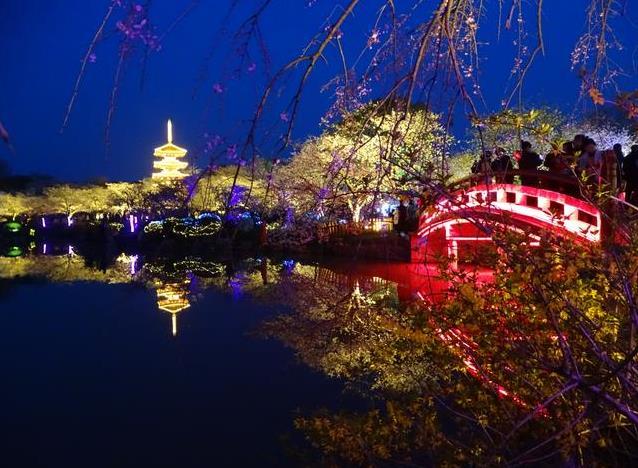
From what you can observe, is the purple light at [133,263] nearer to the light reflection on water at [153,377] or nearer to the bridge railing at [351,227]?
the light reflection on water at [153,377]

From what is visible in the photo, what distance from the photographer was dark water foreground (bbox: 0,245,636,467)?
384 cm

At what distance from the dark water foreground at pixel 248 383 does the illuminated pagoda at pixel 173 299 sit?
0.06 meters

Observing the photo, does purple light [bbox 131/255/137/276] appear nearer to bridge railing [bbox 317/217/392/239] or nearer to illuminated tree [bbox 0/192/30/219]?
bridge railing [bbox 317/217/392/239]

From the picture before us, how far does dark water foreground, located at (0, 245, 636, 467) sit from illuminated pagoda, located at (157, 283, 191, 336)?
6 cm

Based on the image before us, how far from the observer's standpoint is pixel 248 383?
23.6ft

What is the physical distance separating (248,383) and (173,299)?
6421mm

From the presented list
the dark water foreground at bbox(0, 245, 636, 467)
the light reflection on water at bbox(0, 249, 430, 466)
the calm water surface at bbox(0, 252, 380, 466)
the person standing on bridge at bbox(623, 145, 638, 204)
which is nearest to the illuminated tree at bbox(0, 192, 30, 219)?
the light reflection on water at bbox(0, 249, 430, 466)

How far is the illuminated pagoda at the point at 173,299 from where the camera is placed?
39.0 ft

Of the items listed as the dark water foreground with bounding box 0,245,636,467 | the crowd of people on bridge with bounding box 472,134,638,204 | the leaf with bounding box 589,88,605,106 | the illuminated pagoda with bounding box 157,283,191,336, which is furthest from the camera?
the illuminated pagoda with bounding box 157,283,191,336

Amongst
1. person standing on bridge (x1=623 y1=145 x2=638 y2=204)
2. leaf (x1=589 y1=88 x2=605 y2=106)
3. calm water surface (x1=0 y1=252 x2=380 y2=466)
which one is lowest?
calm water surface (x1=0 y1=252 x2=380 y2=466)

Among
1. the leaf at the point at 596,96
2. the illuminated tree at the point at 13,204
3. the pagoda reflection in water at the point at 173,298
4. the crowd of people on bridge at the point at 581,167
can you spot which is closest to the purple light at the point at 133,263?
the pagoda reflection in water at the point at 173,298

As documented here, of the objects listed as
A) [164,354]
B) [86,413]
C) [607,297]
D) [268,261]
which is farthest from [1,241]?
[607,297]

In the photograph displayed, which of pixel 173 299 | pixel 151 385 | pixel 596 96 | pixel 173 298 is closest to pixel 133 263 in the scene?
pixel 173 298

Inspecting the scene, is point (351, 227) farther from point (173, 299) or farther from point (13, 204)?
point (13, 204)
